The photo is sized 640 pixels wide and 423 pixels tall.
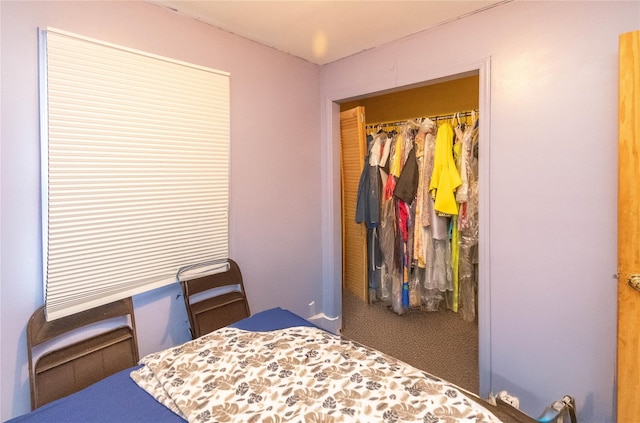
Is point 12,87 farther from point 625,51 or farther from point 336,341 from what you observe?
point 625,51

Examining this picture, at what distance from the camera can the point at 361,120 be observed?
3002 millimetres

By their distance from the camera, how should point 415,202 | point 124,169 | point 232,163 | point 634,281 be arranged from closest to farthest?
point 634,281 < point 124,169 < point 232,163 < point 415,202

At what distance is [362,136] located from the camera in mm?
3041

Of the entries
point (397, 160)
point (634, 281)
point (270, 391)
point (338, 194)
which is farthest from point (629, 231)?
point (338, 194)

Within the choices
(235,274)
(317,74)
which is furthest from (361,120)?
(235,274)

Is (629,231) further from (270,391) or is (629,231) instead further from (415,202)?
(270,391)

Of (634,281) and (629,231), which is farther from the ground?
(629,231)

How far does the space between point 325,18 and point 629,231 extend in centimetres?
188

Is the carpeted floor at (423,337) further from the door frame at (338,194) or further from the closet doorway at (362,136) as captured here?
the door frame at (338,194)

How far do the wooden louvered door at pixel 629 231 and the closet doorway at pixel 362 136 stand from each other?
1.60 m

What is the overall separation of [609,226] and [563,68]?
81 centimetres

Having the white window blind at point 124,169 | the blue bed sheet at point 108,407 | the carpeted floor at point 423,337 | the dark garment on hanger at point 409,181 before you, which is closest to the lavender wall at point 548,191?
the carpeted floor at point 423,337

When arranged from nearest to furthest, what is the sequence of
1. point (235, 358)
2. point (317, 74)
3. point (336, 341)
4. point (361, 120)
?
point (235, 358) < point (336, 341) < point (317, 74) < point (361, 120)

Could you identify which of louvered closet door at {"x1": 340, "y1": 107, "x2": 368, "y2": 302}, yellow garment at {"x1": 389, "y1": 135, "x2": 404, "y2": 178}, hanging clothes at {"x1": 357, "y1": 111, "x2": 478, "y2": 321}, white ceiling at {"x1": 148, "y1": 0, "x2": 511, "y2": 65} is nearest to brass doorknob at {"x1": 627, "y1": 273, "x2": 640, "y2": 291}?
hanging clothes at {"x1": 357, "y1": 111, "x2": 478, "y2": 321}
